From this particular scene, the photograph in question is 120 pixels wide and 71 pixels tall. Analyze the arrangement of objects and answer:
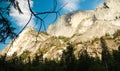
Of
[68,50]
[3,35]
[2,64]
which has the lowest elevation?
[2,64]

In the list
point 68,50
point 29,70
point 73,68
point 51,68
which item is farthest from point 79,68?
point 68,50

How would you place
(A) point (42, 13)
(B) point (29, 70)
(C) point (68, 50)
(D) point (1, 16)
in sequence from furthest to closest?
(C) point (68, 50)
(B) point (29, 70)
(D) point (1, 16)
(A) point (42, 13)

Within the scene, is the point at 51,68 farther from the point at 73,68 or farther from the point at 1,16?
the point at 1,16

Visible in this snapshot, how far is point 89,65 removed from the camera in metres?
74.5

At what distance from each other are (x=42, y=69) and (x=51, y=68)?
2.45m

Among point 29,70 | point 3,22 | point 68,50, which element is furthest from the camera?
point 68,50

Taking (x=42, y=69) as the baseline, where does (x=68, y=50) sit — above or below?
above

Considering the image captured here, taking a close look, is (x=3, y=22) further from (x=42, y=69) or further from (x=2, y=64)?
(x=42, y=69)

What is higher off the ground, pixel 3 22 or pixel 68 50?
pixel 68 50

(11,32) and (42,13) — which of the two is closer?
(42,13)

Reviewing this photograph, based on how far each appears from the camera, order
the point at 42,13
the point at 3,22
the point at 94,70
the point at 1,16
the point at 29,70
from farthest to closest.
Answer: the point at 29,70 → the point at 94,70 → the point at 3,22 → the point at 1,16 → the point at 42,13

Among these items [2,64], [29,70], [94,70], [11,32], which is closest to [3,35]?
[11,32]

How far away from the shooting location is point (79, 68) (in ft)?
248

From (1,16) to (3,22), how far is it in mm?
365
